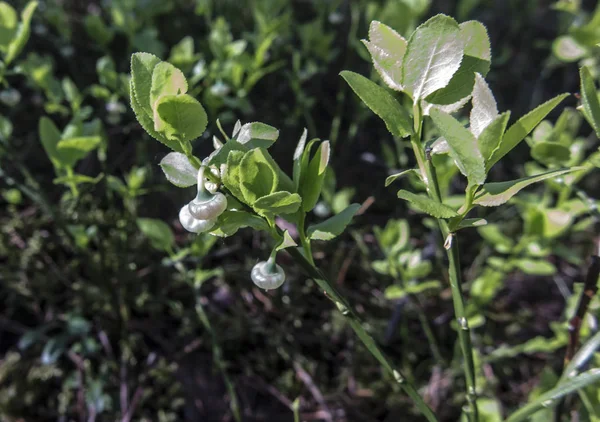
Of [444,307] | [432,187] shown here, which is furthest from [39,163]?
[432,187]

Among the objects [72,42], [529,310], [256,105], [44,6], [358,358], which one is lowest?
[529,310]

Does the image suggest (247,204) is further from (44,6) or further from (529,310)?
(44,6)

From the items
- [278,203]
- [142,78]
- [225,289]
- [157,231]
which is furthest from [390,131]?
[225,289]

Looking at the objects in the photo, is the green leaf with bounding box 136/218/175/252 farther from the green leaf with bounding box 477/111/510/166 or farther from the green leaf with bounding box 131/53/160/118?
the green leaf with bounding box 477/111/510/166

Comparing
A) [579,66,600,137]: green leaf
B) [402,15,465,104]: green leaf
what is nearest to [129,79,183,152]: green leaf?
[402,15,465,104]: green leaf

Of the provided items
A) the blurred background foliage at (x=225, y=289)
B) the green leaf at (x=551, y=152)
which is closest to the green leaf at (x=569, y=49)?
the blurred background foliage at (x=225, y=289)

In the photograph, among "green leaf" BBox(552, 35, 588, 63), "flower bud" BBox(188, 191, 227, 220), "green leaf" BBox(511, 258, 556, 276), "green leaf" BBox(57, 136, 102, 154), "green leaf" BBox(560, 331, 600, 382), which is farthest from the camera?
"green leaf" BBox(552, 35, 588, 63)

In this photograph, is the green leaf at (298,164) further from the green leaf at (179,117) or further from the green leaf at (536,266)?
the green leaf at (536,266)
